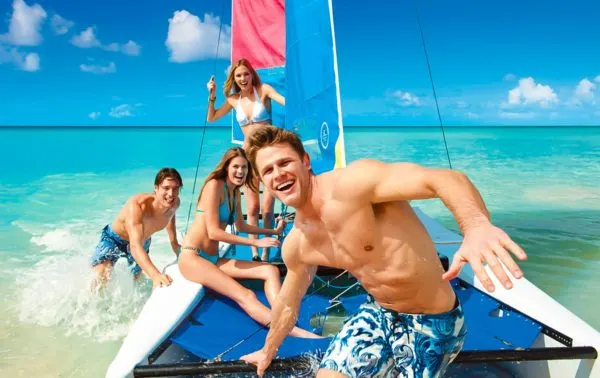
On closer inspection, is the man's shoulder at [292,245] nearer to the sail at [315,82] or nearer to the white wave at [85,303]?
the sail at [315,82]

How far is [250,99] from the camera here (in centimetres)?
438

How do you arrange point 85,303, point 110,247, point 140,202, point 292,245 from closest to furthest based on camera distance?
1. point 292,245
2. point 140,202
3. point 110,247
4. point 85,303

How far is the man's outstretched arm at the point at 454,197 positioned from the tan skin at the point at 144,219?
1864 millimetres

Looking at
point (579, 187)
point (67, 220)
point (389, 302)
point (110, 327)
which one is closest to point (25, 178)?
point (67, 220)

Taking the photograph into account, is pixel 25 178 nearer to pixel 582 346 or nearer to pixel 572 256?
pixel 572 256

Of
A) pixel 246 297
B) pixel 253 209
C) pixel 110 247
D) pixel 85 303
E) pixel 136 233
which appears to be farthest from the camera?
pixel 253 209

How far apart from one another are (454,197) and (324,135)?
256 centimetres

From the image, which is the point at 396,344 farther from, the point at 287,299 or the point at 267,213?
the point at 267,213

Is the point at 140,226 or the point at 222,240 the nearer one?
the point at 222,240

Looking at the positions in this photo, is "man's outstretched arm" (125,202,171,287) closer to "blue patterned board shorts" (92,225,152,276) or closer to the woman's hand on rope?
"blue patterned board shorts" (92,225,152,276)

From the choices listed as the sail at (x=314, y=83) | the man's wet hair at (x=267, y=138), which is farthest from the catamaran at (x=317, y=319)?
the man's wet hair at (x=267, y=138)

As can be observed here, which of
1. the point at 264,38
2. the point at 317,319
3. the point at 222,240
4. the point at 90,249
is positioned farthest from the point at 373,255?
the point at 90,249

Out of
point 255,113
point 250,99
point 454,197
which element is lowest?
point 454,197

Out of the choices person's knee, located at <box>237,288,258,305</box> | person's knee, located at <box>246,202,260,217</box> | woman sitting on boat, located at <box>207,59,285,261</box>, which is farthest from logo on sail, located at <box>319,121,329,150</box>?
person's knee, located at <box>237,288,258,305</box>
